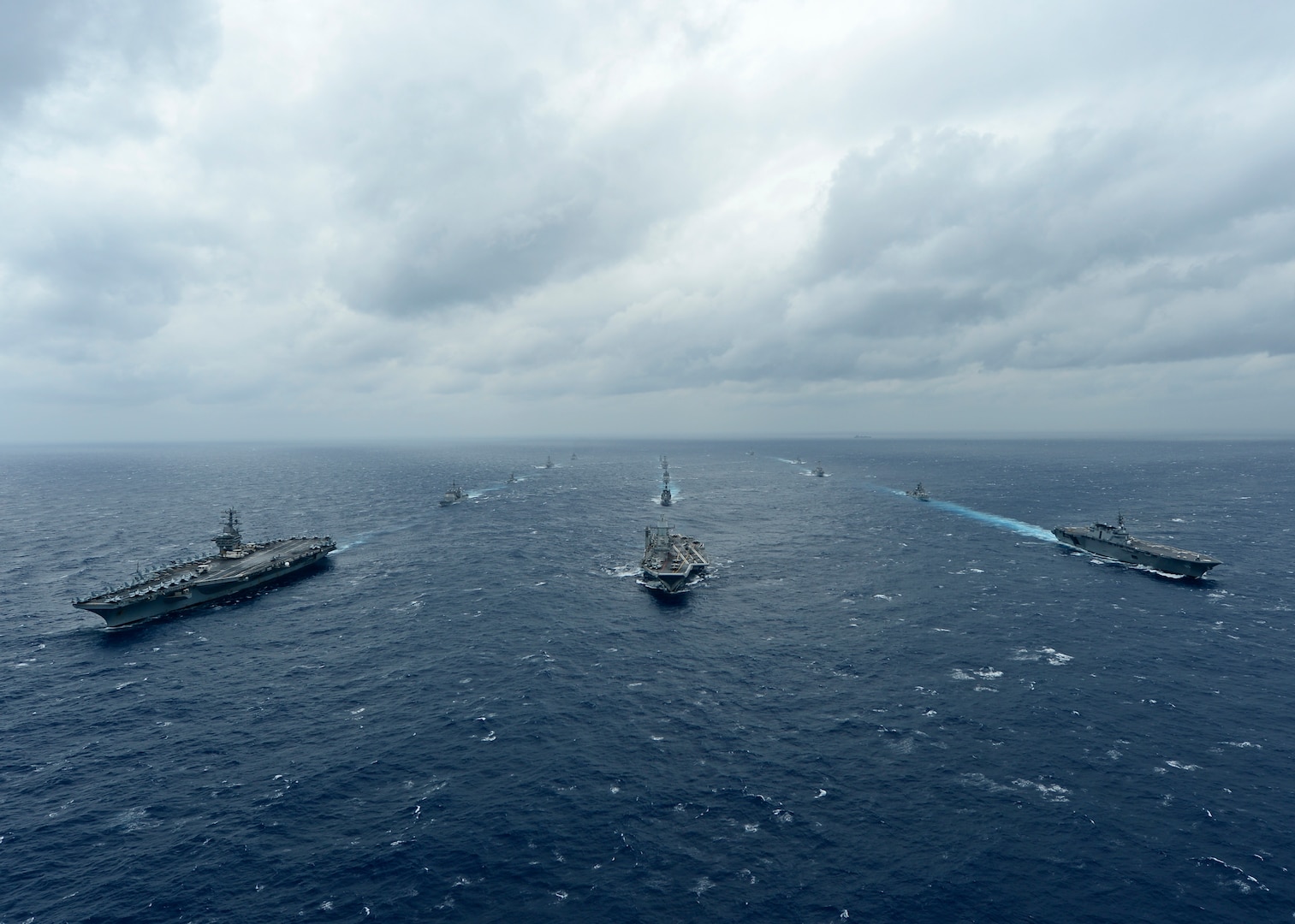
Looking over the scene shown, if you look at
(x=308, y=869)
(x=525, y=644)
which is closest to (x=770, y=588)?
(x=525, y=644)

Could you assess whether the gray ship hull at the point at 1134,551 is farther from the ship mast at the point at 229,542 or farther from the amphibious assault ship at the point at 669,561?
the ship mast at the point at 229,542

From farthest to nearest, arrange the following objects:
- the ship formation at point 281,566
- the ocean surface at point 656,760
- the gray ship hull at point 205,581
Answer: the ship formation at point 281,566 < the gray ship hull at point 205,581 < the ocean surface at point 656,760

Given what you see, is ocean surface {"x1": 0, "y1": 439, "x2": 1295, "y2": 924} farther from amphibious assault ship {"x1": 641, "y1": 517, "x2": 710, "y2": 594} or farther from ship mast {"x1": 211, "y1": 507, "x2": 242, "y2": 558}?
ship mast {"x1": 211, "y1": 507, "x2": 242, "y2": 558}

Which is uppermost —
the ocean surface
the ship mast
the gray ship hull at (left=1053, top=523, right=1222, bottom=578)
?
the ship mast

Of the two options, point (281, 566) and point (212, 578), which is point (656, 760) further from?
point (281, 566)

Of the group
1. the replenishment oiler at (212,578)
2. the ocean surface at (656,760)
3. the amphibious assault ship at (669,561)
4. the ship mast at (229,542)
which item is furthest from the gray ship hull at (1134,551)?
the ship mast at (229,542)

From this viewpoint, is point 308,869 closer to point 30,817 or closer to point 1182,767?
point 30,817

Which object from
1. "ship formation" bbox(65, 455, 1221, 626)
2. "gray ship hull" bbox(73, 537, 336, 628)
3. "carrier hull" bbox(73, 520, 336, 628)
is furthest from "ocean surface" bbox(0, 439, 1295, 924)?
"ship formation" bbox(65, 455, 1221, 626)
